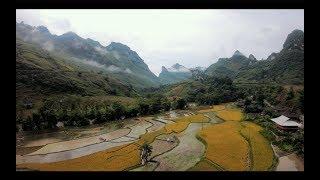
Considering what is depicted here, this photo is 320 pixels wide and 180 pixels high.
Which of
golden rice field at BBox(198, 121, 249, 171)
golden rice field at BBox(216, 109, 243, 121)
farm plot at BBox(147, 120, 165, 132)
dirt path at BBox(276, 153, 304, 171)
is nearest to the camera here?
dirt path at BBox(276, 153, 304, 171)

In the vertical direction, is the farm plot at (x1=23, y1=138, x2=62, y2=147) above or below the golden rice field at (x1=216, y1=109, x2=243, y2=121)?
below

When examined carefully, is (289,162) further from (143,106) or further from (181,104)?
(143,106)

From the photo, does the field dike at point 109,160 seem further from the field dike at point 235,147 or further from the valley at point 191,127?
the field dike at point 235,147

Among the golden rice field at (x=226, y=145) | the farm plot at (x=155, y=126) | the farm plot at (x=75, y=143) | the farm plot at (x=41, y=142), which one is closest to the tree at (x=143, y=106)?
the farm plot at (x=155, y=126)

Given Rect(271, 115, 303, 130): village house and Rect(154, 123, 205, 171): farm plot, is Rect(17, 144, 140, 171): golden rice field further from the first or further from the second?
Rect(271, 115, 303, 130): village house

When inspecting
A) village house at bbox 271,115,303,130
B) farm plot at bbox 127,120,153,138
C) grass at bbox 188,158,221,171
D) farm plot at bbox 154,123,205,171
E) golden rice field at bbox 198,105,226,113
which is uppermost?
golden rice field at bbox 198,105,226,113

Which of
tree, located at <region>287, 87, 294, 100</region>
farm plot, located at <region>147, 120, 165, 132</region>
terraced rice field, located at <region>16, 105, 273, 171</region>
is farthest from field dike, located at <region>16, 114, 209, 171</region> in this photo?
tree, located at <region>287, 87, 294, 100</region>
